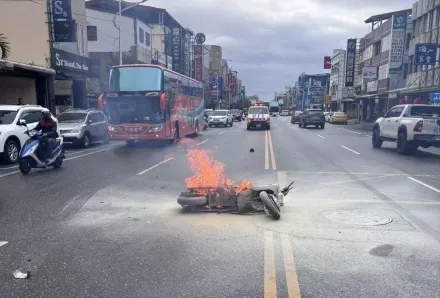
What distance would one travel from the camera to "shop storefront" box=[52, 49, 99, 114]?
85.5ft

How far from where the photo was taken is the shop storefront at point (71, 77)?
2607 cm

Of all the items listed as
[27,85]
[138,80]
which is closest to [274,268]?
[138,80]

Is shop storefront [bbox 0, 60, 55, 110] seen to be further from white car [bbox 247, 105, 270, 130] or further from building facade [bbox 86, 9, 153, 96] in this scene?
white car [bbox 247, 105, 270, 130]

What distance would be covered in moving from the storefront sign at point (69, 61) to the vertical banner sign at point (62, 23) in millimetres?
1274

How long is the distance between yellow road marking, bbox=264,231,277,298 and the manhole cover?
1435mm

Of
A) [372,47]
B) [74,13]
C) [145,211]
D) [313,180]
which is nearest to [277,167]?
[313,180]

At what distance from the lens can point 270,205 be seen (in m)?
6.02

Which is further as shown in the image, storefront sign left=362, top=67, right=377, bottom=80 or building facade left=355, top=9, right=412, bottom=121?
storefront sign left=362, top=67, right=377, bottom=80

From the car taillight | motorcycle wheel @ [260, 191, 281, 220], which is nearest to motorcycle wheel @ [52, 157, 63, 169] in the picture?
motorcycle wheel @ [260, 191, 281, 220]

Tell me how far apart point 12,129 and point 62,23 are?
1519 centimetres

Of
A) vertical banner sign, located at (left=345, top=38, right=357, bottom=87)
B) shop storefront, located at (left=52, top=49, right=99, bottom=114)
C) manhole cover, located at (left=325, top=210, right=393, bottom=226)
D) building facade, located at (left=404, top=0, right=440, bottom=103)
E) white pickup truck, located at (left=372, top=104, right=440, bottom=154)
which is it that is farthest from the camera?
vertical banner sign, located at (left=345, top=38, right=357, bottom=87)

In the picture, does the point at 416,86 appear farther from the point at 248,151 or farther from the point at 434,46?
the point at 248,151

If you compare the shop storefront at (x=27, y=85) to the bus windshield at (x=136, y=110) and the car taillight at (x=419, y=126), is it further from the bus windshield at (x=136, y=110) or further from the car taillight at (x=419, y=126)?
the car taillight at (x=419, y=126)

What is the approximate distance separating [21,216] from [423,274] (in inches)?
233
